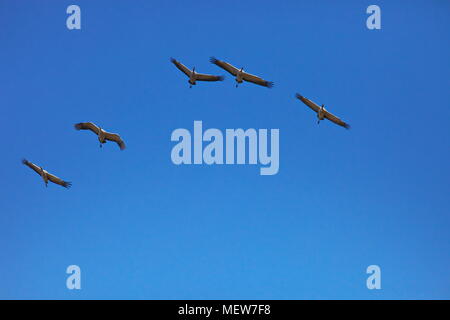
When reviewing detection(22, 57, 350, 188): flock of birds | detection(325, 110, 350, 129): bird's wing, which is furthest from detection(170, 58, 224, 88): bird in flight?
detection(325, 110, 350, 129): bird's wing

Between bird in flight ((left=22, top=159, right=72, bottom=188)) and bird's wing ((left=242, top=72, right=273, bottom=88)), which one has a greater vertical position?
bird's wing ((left=242, top=72, right=273, bottom=88))

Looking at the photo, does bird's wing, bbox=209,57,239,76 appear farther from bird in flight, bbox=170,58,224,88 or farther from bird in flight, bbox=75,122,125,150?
bird in flight, bbox=75,122,125,150

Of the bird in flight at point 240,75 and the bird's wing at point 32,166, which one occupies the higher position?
the bird in flight at point 240,75

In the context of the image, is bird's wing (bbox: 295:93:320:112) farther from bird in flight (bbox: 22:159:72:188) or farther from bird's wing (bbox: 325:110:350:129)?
bird in flight (bbox: 22:159:72:188)

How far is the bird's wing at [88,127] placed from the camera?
6.23 meters

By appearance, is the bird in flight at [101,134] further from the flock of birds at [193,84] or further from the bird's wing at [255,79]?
Result: the bird's wing at [255,79]

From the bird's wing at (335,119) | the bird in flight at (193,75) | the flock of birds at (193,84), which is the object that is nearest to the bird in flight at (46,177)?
the flock of birds at (193,84)

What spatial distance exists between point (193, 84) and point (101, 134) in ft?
2.42

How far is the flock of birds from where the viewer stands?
6215 millimetres

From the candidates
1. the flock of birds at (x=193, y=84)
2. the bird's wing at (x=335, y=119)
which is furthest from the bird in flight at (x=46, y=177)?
the bird's wing at (x=335, y=119)
